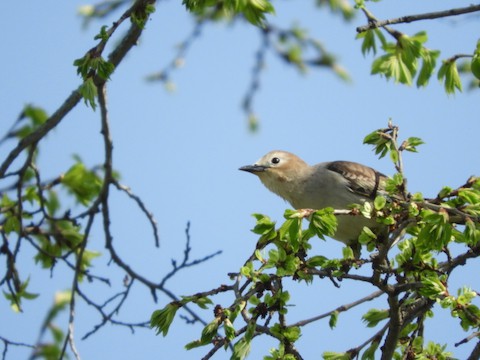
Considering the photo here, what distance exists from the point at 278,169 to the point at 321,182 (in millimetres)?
717

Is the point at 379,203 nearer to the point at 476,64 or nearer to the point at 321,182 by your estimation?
the point at 476,64

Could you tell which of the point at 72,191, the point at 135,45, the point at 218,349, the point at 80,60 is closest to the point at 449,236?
the point at 218,349

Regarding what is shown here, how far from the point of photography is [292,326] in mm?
4789

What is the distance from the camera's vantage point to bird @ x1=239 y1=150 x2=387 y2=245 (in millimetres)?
7795

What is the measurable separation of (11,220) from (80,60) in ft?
9.60

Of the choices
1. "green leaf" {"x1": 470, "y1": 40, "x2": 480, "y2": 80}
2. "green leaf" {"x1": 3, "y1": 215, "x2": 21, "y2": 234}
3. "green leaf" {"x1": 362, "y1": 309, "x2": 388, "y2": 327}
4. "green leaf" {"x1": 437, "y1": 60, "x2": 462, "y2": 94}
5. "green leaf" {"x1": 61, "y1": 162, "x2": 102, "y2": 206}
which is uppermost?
"green leaf" {"x1": 61, "y1": 162, "x2": 102, "y2": 206}

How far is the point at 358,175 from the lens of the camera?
8398 millimetres

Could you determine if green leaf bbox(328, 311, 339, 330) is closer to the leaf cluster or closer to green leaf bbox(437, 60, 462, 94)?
the leaf cluster

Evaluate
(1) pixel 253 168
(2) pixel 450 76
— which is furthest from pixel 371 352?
(1) pixel 253 168

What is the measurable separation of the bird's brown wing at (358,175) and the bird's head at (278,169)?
0.44m

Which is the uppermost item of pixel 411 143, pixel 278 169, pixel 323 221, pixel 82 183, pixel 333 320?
pixel 82 183

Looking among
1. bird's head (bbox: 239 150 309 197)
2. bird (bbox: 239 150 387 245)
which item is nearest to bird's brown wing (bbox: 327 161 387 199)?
bird (bbox: 239 150 387 245)

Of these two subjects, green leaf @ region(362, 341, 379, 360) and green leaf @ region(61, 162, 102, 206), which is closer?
green leaf @ region(362, 341, 379, 360)

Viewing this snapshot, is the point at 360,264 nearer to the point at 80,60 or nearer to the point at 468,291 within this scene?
the point at 468,291
